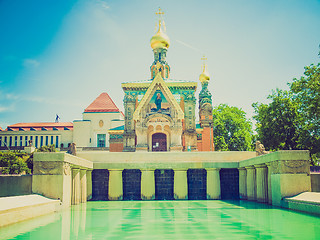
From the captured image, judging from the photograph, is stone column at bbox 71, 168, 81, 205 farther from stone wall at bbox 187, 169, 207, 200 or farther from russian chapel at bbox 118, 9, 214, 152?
russian chapel at bbox 118, 9, 214, 152

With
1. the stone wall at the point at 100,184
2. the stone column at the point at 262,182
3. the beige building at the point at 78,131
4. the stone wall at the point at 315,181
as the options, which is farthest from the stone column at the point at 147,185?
the beige building at the point at 78,131

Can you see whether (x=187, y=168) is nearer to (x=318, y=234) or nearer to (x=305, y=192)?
(x=305, y=192)

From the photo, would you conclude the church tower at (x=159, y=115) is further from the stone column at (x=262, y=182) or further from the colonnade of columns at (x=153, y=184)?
the stone column at (x=262, y=182)

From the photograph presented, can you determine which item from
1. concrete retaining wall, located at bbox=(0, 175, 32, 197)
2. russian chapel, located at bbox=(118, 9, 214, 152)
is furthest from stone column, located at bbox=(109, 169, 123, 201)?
russian chapel, located at bbox=(118, 9, 214, 152)

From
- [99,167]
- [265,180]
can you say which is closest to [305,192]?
[265,180]

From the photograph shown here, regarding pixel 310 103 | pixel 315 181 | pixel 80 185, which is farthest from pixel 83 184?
pixel 310 103

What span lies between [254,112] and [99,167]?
29587 millimetres

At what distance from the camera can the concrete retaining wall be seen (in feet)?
68.8

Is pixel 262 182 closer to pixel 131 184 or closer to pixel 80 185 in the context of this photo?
pixel 131 184

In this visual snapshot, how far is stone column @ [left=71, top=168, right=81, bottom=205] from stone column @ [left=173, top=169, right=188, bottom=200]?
7.86 metres

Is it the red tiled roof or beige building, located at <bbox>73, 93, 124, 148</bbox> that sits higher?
the red tiled roof

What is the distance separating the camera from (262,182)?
21.8 m

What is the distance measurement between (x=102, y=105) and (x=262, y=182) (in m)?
43.9

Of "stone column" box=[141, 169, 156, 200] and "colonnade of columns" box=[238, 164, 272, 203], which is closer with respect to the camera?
"colonnade of columns" box=[238, 164, 272, 203]
